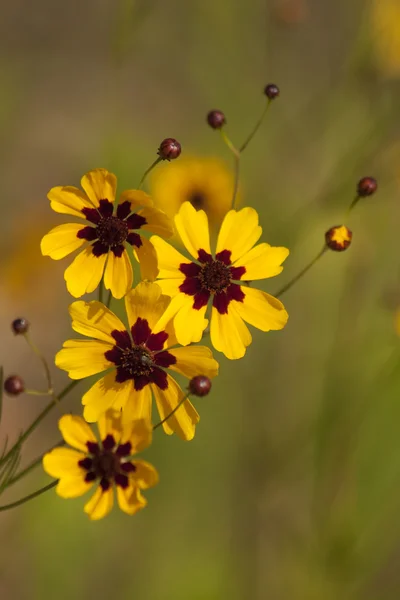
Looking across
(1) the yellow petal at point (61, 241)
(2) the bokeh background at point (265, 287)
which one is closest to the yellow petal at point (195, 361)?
(1) the yellow petal at point (61, 241)

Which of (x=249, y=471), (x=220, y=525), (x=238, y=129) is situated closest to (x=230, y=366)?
(x=249, y=471)

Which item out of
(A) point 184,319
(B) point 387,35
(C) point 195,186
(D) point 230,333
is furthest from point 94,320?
(B) point 387,35

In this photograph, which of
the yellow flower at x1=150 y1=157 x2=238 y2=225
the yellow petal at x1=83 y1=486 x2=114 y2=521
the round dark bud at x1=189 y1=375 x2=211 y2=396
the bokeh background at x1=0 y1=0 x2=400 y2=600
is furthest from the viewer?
the bokeh background at x1=0 y1=0 x2=400 y2=600

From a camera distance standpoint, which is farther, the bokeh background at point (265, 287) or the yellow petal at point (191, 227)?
the bokeh background at point (265, 287)

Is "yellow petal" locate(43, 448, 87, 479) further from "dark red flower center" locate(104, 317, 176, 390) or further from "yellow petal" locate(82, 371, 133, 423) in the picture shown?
"dark red flower center" locate(104, 317, 176, 390)

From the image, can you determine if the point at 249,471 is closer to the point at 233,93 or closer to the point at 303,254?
the point at 303,254

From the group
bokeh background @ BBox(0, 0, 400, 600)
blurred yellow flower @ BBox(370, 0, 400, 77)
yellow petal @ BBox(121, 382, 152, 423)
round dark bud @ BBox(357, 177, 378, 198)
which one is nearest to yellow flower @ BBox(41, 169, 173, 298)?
yellow petal @ BBox(121, 382, 152, 423)

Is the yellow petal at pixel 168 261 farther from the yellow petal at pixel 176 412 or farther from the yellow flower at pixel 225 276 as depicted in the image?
the yellow petal at pixel 176 412
